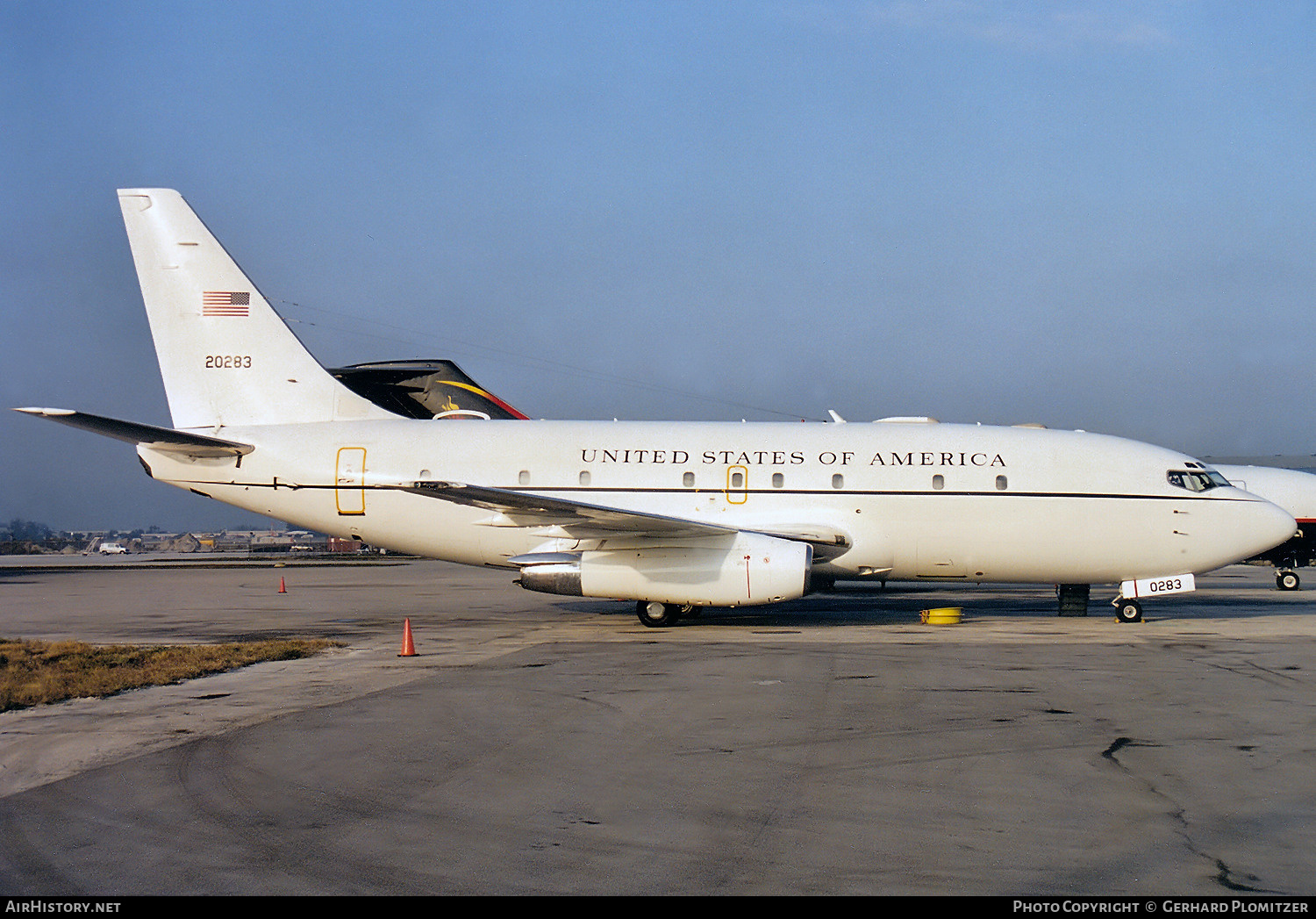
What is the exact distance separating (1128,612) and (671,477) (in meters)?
8.66

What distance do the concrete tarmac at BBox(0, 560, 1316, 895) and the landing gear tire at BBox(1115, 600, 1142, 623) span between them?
10.1 feet

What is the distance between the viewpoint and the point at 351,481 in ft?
63.3

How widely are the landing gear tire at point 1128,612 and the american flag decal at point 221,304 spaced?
17.4 metres

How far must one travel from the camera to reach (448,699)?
10.7 meters

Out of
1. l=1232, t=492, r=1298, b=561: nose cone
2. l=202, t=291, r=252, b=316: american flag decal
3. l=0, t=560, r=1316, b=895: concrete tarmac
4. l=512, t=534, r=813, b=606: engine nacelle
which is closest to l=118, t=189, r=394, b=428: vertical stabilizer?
l=202, t=291, r=252, b=316: american flag decal

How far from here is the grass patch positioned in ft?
36.6

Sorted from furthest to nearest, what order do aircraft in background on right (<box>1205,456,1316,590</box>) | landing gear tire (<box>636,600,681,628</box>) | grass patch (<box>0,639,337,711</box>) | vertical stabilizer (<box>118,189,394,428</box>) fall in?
aircraft in background on right (<box>1205,456,1316,590</box>) < vertical stabilizer (<box>118,189,394,428</box>) < landing gear tire (<box>636,600,681,628</box>) < grass patch (<box>0,639,337,711</box>)

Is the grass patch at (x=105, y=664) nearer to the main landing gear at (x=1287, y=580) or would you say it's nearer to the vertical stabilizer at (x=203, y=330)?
the vertical stabilizer at (x=203, y=330)

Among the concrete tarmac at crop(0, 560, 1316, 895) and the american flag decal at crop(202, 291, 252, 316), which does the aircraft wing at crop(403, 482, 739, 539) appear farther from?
the american flag decal at crop(202, 291, 252, 316)

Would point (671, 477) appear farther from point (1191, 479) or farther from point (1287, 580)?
point (1287, 580)

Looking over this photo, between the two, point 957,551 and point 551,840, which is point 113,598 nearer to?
point 957,551

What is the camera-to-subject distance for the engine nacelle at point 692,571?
56.2 feet
